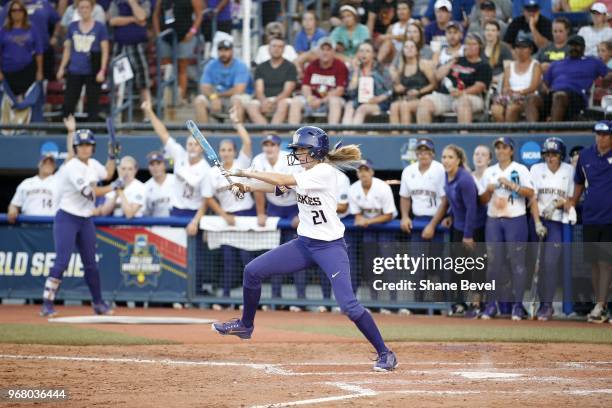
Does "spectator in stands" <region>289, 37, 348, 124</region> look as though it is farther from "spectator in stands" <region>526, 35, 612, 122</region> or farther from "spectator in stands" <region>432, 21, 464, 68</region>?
"spectator in stands" <region>526, 35, 612, 122</region>

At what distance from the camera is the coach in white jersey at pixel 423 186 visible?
1319 centimetres

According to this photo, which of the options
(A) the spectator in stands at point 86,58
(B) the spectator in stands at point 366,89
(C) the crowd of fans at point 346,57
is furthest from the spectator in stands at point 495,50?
(A) the spectator in stands at point 86,58

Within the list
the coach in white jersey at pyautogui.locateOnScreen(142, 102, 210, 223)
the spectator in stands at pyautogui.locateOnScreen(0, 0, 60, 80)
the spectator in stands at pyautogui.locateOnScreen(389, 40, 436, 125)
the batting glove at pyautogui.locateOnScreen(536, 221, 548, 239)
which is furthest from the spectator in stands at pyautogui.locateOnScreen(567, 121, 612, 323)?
the spectator in stands at pyautogui.locateOnScreen(0, 0, 60, 80)

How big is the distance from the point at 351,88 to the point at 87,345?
6.46 m

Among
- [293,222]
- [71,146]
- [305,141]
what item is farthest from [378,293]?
[305,141]

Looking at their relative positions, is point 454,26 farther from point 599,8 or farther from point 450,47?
point 599,8

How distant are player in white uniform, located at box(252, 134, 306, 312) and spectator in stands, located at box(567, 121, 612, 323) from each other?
3539 millimetres

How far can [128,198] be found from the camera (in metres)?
14.2

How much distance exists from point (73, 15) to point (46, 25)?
496mm

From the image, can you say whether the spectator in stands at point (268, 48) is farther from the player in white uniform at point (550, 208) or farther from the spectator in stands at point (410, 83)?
the player in white uniform at point (550, 208)

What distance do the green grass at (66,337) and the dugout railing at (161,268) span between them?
2448mm

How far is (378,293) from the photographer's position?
13.6 metres

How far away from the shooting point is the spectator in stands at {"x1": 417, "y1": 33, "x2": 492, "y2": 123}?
14.5m

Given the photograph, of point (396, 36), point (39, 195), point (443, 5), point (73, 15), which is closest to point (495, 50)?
point (443, 5)
